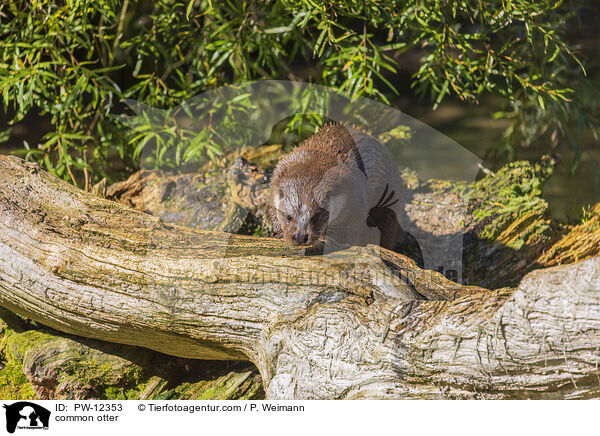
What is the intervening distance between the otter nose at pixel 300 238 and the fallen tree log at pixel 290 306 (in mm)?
49

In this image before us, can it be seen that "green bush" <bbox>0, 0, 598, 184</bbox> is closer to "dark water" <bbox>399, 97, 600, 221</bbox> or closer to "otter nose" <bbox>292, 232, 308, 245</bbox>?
"dark water" <bbox>399, 97, 600, 221</bbox>

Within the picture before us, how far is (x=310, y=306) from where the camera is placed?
1506 mm

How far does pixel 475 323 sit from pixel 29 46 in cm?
183

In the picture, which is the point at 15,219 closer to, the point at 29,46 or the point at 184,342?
the point at 29,46

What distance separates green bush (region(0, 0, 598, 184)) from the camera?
1.83m

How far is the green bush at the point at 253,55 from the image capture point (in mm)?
1827

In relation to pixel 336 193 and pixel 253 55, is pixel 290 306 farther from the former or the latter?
pixel 253 55

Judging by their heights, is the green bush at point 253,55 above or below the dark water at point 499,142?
above

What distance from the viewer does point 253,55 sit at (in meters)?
2.10
